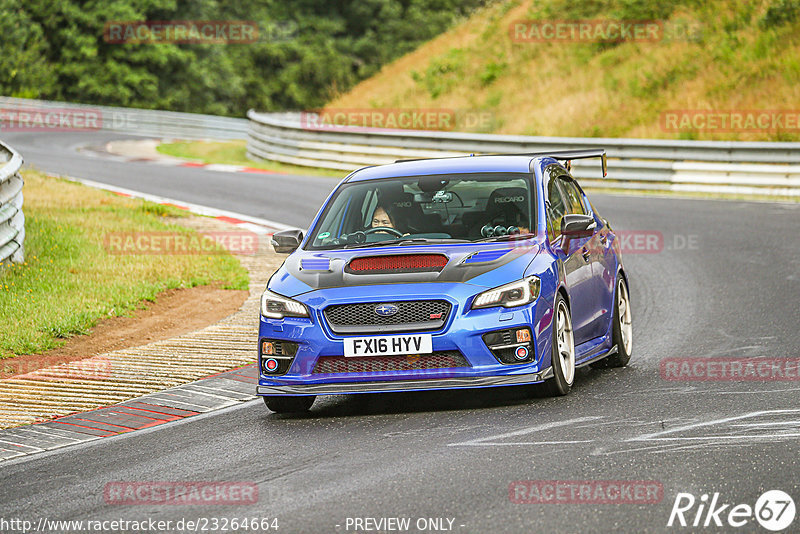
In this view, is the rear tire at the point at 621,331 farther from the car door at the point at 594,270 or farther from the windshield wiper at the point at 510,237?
the windshield wiper at the point at 510,237

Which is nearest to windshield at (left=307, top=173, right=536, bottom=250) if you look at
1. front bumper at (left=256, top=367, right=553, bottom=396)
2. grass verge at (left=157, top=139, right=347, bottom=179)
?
front bumper at (left=256, top=367, right=553, bottom=396)

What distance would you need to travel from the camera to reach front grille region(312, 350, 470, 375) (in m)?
7.72

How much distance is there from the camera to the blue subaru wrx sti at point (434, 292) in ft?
25.3

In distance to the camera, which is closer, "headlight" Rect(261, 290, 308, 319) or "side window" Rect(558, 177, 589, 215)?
"headlight" Rect(261, 290, 308, 319)

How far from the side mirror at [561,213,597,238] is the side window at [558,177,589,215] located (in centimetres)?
83

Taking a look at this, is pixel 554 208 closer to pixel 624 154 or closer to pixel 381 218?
pixel 381 218

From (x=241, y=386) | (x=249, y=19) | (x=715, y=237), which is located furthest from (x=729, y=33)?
(x=249, y=19)

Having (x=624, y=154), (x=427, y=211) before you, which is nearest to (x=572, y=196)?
(x=427, y=211)

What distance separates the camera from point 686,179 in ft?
78.2

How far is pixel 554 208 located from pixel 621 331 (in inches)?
49.0

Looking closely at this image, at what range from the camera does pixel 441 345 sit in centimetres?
767

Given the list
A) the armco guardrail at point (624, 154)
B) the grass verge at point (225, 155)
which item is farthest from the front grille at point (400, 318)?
the grass verge at point (225, 155)

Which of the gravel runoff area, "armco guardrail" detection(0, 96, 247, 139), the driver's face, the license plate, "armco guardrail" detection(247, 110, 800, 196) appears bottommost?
"armco guardrail" detection(0, 96, 247, 139)

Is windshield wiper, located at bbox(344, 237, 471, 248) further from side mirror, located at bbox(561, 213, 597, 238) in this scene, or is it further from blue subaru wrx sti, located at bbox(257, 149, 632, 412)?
side mirror, located at bbox(561, 213, 597, 238)
